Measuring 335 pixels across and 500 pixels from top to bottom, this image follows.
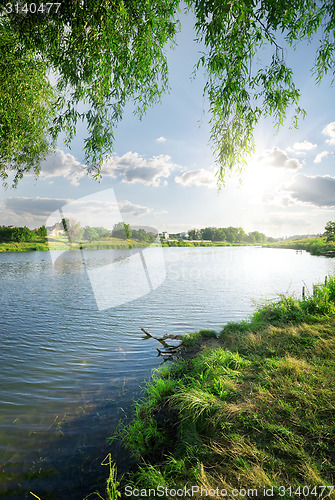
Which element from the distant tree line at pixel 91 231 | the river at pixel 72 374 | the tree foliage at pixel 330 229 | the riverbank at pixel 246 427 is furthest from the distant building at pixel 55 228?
the tree foliage at pixel 330 229

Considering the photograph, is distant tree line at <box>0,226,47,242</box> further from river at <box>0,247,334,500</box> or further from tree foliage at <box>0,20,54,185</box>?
tree foliage at <box>0,20,54,185</box>

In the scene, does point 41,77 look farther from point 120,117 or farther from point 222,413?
point 222,413

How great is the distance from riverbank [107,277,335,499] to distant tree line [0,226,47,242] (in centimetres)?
8354

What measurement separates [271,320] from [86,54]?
7718 mm

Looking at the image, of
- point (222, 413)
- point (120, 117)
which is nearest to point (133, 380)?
point (222, 413)

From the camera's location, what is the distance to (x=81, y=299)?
16.0 m

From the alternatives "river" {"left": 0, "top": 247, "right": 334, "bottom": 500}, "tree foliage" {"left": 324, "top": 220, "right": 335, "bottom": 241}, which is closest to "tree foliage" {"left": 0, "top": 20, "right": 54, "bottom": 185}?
"river" {"left": 0, "top": 247, "right": 334, "bottom": 500}

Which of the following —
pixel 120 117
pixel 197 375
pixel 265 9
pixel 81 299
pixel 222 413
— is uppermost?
pixel 265 9

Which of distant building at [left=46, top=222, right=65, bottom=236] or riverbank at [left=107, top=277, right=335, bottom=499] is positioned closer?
riverbank at [left=107, top=277, right=335, bottom=499]

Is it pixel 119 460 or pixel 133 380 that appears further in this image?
pixel 133 380

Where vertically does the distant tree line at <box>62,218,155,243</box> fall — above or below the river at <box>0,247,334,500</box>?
above

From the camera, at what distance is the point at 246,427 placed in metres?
3.15

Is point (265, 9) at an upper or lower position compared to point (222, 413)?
upper

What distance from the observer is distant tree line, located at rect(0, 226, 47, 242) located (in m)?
80.4
